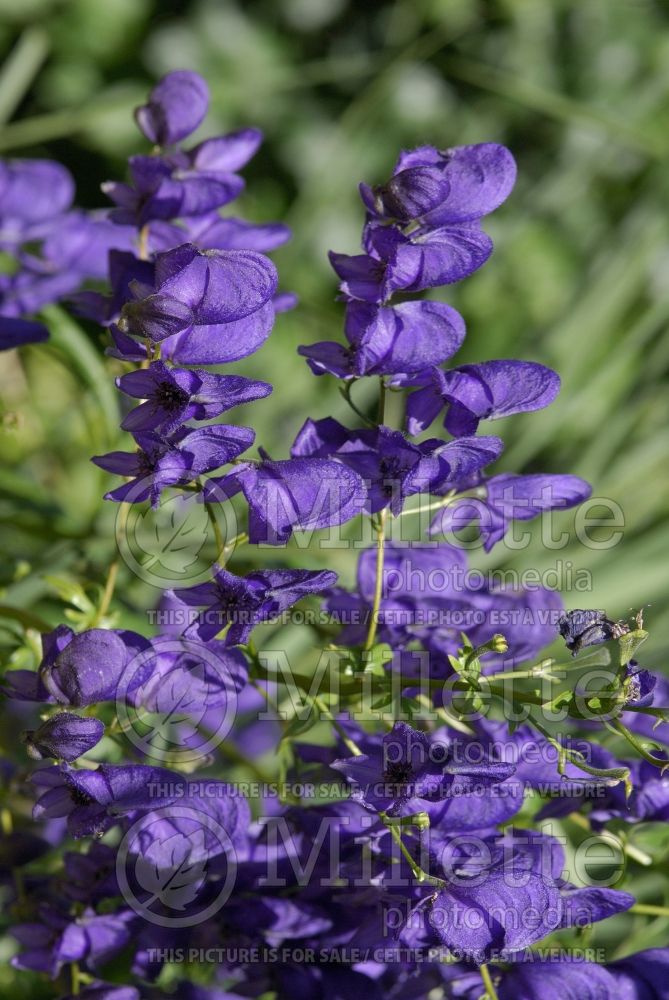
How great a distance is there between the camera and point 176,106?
1.39 ft

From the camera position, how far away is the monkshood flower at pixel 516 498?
0.38m

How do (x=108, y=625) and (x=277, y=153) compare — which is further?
(x=277, y=153)

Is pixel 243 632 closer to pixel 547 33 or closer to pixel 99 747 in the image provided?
pixel 99 747

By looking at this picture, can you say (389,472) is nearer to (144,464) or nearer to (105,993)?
(144,464)

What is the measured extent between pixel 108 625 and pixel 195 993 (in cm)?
15

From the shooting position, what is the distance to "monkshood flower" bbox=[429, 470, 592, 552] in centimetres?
38

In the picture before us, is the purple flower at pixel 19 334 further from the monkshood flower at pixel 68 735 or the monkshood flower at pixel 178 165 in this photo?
the monkshood flower at pixel 68 735

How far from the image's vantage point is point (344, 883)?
1.24 feet

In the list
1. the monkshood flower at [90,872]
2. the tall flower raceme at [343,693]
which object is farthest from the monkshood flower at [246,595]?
the monkshood flower at [90,872]

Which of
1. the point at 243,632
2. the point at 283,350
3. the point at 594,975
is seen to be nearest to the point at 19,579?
the point at 243,632

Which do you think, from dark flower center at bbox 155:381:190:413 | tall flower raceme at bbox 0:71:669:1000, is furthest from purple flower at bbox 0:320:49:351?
dark flower center at bbox 155:381:190:413

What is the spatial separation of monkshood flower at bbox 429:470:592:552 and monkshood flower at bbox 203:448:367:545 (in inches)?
3.2

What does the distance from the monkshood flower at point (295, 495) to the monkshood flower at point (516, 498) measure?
8 cm

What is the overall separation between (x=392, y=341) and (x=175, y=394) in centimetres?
7
